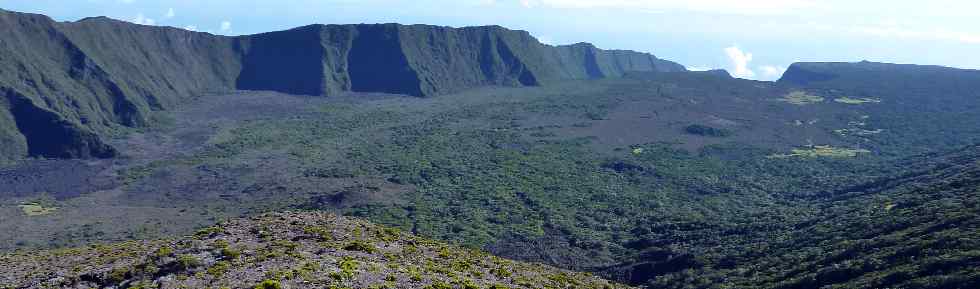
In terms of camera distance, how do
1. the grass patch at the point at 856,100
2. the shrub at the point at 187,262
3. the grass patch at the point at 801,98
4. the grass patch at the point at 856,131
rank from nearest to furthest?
the shrub at the point at 187,262, the grass patch at the point at 856,131, the grass patch at the point at 856,100, the grass patch at the point at 801,98

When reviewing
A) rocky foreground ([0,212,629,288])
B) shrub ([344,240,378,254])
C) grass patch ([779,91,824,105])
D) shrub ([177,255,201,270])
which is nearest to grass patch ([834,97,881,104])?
grass patch ([779,91,824,105])

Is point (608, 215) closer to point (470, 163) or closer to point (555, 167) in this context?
point (555, 167)

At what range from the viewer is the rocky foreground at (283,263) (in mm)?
22641

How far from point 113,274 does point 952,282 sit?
30301 mm

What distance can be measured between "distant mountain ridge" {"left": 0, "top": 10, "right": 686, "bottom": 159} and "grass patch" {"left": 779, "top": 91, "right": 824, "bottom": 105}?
4996cm

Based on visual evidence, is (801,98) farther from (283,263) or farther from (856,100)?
(283,263)

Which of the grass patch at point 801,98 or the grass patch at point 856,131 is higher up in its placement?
the grass patch at point 801,98

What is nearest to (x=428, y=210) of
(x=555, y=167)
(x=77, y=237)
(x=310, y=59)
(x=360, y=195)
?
(x=360, y=195)

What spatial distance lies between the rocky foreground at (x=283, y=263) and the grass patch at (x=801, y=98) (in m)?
98.7

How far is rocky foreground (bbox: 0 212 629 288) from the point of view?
22.6 metres

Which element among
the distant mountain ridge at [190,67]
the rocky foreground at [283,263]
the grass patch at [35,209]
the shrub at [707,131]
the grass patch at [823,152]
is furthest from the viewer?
the shrub at [707,131]

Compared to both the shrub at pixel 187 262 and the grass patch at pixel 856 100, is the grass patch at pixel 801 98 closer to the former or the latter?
the grass patch at pixel 856 100

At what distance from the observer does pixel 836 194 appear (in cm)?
6091

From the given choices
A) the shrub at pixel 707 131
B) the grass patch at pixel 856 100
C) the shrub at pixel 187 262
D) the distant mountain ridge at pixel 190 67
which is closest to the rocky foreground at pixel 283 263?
the shrub at pixel 187 262
